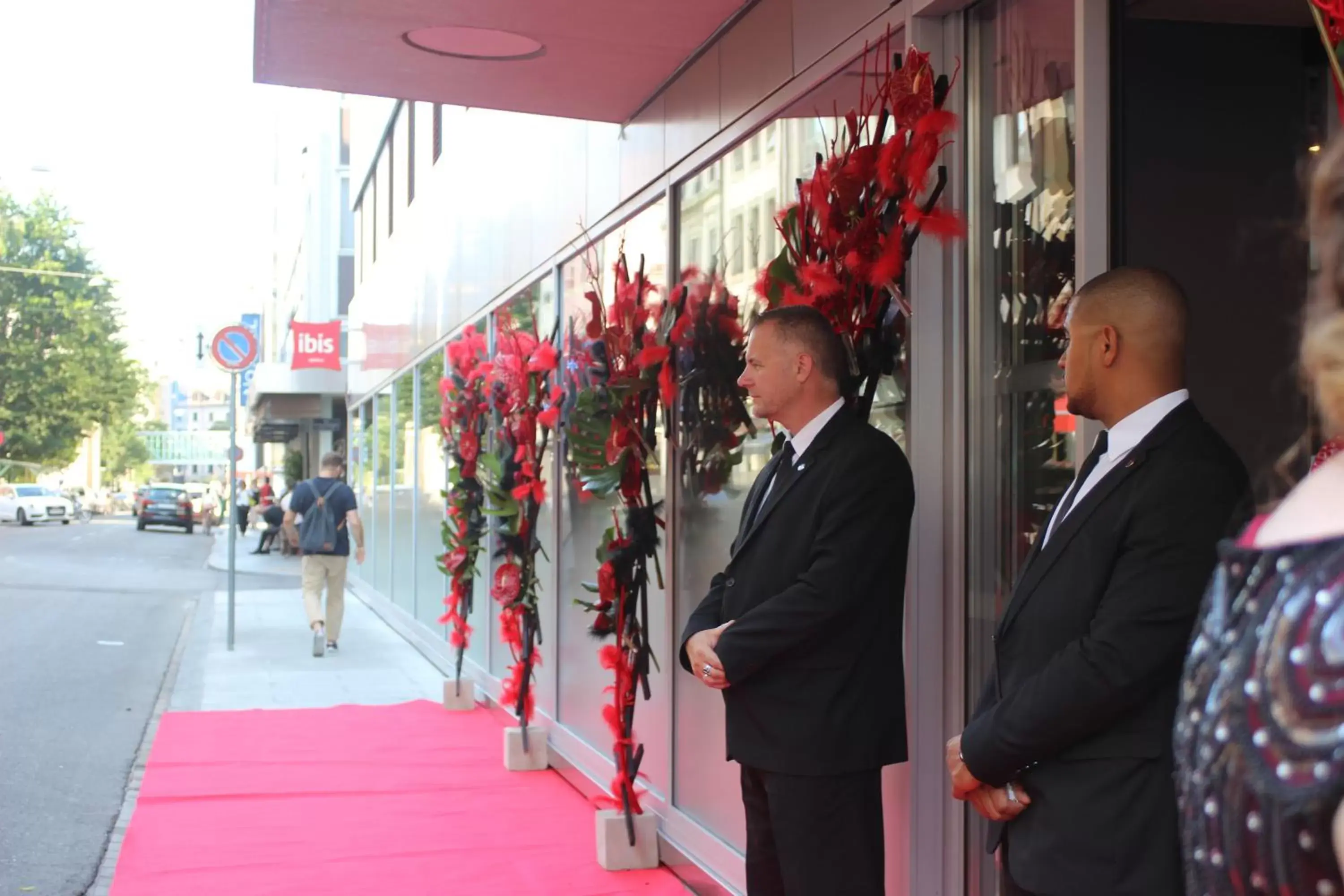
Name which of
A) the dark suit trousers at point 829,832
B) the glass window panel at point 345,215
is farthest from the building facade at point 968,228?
the glass window panel at point 345,215

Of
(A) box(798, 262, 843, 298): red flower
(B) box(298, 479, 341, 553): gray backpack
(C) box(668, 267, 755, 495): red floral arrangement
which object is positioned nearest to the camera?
(A) box(798, 262, 843, 298): red flower

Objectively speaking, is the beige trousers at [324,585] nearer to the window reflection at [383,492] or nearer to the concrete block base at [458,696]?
the concrete block base at [458,696]

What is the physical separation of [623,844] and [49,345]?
5948 centimetres

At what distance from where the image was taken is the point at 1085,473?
2.60 m

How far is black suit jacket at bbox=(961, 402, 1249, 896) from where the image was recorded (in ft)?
7.46

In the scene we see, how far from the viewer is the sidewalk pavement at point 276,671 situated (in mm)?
9805

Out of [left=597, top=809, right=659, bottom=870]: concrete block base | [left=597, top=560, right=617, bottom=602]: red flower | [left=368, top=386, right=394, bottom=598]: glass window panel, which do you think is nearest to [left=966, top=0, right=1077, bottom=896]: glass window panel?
[left=597, top=560, right=617, bottom=602]: red flower

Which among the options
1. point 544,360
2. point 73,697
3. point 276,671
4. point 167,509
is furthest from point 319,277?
point 544,360

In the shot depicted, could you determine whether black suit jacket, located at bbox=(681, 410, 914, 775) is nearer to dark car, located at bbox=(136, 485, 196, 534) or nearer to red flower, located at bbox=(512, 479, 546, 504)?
red flower, located at bbox=(512, 479, 546, 504)

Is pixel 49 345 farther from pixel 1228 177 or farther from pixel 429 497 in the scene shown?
pixel 1228 177

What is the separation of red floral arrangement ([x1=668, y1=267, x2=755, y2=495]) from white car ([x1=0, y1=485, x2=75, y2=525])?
53.7m

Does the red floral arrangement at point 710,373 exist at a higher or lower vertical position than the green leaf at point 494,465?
higher

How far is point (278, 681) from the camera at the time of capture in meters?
11.1

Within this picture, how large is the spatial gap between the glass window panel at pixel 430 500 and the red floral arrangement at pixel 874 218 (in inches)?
336
